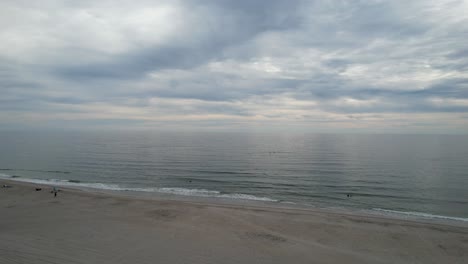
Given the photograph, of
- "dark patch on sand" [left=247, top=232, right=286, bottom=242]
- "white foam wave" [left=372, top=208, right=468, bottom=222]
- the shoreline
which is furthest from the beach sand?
"white foam wave" [left=372, top=208, right=468, bottom=222]

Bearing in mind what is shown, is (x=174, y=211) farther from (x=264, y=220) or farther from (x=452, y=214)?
(x=452, y=214)

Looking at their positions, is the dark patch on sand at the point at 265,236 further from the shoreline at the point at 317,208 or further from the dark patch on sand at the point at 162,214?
the shoreline at the point at 317,208

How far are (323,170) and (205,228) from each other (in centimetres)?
3098

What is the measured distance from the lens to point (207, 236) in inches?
500

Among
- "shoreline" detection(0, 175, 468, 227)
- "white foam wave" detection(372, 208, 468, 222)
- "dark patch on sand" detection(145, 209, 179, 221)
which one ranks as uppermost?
"dark patch on sand" detection(145, 209, 179, 221)

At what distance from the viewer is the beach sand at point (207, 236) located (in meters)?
10.5

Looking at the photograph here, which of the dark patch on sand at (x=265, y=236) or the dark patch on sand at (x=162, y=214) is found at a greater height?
the dark patch on sand at (x=265, y=236)

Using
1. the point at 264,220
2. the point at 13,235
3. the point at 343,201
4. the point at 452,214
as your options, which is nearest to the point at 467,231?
the point at 452,214

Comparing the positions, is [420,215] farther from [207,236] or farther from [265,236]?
[207,236]

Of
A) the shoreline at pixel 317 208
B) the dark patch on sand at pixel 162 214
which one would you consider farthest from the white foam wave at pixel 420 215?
the dark patch on sand at pixel 162 214

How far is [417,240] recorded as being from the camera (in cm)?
1308

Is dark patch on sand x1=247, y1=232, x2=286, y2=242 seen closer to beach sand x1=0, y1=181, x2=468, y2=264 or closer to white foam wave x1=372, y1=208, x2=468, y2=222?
beach sand x1=0, y1=181, x2=468, y2=264

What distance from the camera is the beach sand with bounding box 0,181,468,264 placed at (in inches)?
412

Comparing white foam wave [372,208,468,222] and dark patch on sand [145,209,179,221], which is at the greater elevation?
dark patch on sand [145,209,179,221]
